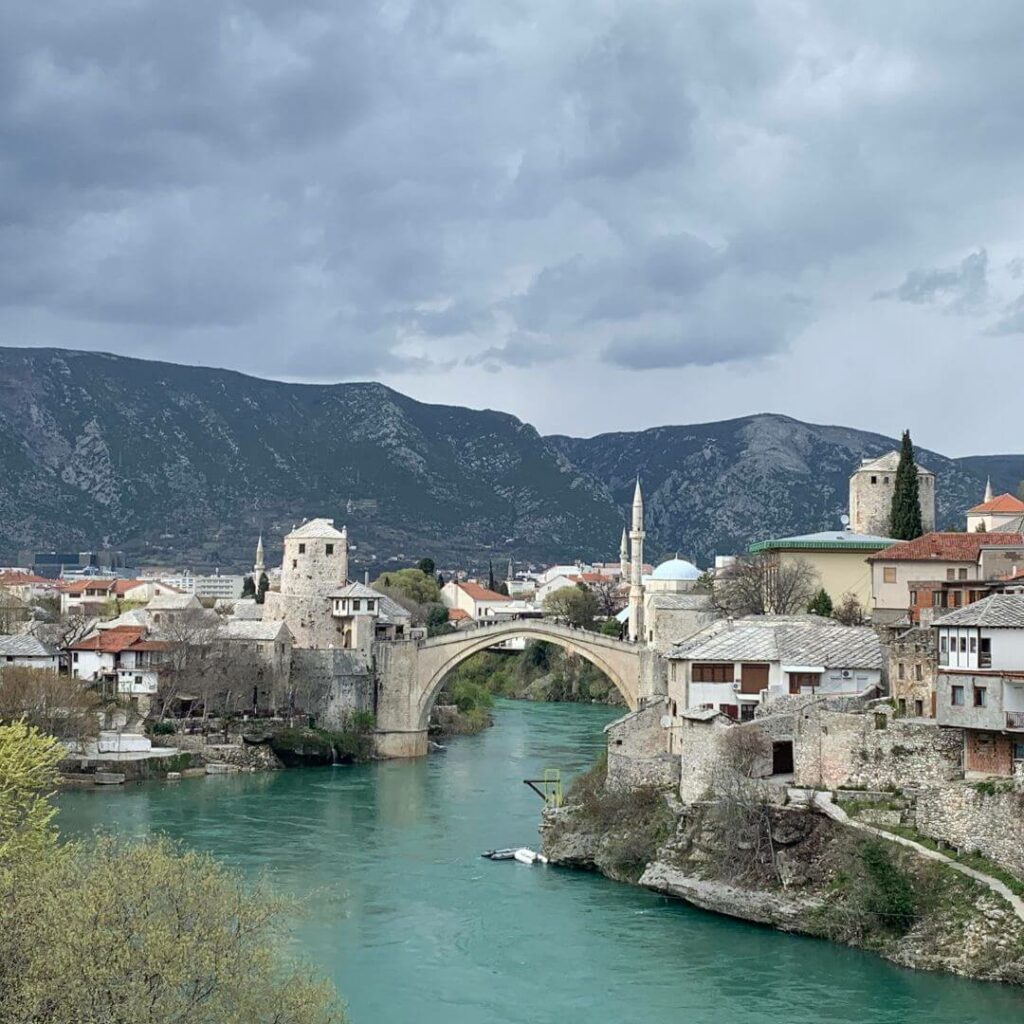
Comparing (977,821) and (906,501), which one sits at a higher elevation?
(906,501)

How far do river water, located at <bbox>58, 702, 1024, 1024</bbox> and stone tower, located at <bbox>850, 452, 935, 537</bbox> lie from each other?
69.1 ft

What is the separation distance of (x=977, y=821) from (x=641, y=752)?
12517mm

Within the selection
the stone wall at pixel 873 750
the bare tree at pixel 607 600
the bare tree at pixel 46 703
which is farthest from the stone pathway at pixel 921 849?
the bare tree at pixel 607 600

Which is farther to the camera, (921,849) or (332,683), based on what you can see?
(332,683)

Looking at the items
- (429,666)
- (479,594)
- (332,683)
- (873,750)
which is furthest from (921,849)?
(479,594)

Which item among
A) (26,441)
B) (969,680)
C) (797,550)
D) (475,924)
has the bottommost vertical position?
(475,924)

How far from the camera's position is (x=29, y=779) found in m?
26.0

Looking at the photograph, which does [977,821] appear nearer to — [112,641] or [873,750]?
[873,750]

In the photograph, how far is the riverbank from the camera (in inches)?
1101

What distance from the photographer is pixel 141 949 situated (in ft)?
61.6

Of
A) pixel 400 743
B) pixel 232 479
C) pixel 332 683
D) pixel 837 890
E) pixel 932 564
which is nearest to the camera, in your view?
pixel 837 890

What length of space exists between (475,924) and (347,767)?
31.0 meters

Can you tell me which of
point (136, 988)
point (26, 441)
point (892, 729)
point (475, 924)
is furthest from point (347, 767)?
point (26, 441)

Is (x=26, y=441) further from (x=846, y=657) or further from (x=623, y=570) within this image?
(x=846, y=657)
